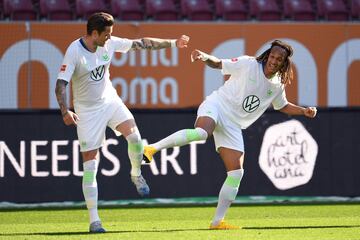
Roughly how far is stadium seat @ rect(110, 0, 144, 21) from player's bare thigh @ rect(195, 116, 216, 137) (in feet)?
30.4

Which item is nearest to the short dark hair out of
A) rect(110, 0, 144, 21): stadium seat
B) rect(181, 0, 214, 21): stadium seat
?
rect(110, 0, 144, 21): stadium seat

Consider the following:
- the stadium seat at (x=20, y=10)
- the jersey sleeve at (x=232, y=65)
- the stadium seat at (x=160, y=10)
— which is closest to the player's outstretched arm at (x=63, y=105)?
the jersey sleeve at (x=232, y=65)

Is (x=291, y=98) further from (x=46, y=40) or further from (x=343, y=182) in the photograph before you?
(x=46, y=40)

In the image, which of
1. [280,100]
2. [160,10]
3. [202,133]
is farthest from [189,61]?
[202,133]

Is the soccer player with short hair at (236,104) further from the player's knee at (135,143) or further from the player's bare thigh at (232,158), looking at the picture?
the player's knee at (135,143)

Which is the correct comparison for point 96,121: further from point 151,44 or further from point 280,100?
point 280,100

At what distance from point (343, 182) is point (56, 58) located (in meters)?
5.05

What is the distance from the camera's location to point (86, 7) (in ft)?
59.4

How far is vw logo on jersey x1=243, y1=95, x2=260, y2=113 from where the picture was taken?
379 inches

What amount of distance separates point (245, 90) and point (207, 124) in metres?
0.55

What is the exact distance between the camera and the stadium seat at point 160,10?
1845 centimetres

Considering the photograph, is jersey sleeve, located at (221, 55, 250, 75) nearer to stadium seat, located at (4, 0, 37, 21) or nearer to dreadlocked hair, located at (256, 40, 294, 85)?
dreadlocked hair, located at (256, 40, 294, 85)

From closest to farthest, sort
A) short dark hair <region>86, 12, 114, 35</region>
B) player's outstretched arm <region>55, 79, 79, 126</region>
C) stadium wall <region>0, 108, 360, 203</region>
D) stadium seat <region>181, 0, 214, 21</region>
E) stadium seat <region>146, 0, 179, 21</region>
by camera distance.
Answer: player's outstretched arm <region>55, 79, 79, 126</region> < short dark hair <region>86, 12, 114, 35</region> < stadium wall <region>0, 108, 360, 203</region> < stadium seat <region>146, 0, 179, 21</region> < stadium seat <region>181, 0, 214, 21</region>

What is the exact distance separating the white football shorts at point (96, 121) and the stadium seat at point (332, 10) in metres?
10.2
